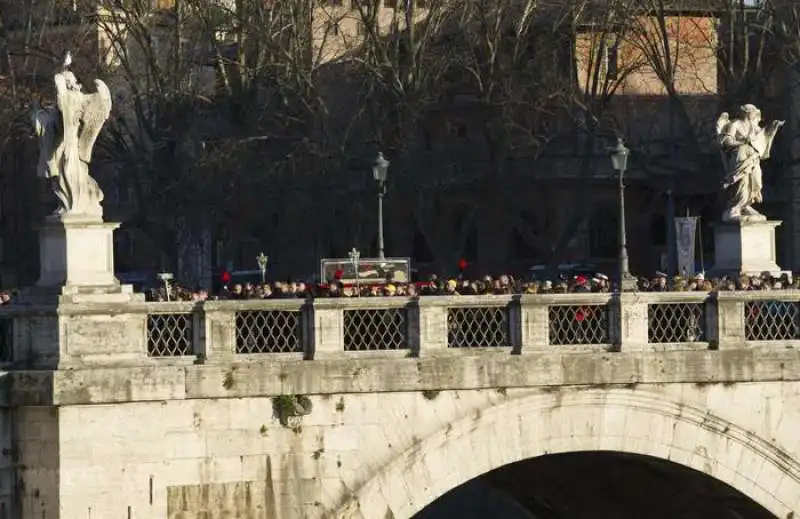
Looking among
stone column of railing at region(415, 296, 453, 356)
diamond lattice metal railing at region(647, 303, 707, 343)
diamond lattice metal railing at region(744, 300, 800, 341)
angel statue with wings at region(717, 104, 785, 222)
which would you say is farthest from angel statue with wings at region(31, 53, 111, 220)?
angel statue with wings at region(717, 104, 785, 222)

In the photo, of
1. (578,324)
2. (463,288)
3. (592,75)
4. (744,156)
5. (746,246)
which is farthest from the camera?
(592,75)

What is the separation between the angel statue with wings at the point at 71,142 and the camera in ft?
88.5

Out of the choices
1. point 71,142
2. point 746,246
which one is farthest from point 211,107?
point 71,142

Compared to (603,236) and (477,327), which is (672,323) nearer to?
(477,327)

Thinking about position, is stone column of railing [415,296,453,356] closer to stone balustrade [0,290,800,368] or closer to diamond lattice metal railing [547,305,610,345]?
stone balustrade [0,290,800,368]

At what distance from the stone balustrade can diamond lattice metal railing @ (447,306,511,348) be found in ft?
0.04

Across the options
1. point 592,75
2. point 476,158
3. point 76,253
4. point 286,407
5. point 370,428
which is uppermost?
point 592,75

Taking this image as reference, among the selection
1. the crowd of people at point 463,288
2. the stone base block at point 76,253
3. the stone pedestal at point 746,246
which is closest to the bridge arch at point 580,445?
the crowd of people at point 463,288

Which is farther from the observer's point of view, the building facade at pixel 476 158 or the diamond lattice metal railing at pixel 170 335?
the building facade at pixel 476 158

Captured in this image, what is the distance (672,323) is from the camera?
2966cm

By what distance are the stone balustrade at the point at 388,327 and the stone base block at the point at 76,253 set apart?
305mm

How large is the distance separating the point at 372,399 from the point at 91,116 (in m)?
4.38

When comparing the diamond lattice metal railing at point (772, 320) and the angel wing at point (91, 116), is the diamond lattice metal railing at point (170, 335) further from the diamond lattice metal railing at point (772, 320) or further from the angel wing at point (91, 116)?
the diamond lattice metal railing at point (772, 320)

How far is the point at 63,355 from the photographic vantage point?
87.8 ft
